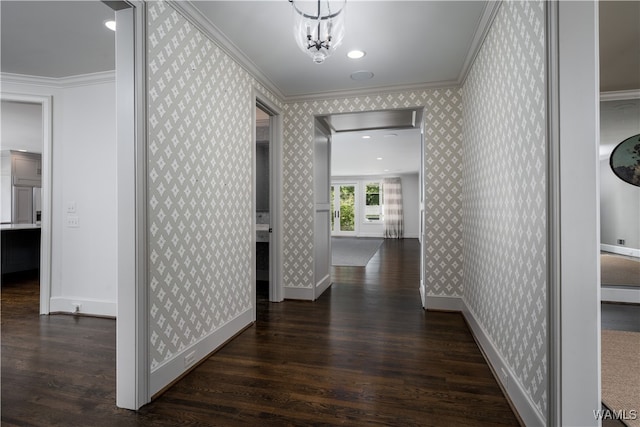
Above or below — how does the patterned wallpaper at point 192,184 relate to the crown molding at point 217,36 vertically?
below

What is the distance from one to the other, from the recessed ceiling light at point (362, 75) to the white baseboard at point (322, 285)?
249 centimetres

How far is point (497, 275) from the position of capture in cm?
202

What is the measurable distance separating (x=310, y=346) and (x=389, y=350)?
2.06 ft

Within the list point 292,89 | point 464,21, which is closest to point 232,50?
point 292,89

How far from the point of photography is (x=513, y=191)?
1.72 m

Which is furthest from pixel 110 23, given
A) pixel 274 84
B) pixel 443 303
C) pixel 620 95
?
pixel 620 95

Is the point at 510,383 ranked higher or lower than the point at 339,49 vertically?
lower

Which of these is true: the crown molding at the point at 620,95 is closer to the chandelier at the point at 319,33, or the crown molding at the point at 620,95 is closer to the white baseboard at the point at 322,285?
the chandelier at the point at 319,33

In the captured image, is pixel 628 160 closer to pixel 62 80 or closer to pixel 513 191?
pixel 513 191

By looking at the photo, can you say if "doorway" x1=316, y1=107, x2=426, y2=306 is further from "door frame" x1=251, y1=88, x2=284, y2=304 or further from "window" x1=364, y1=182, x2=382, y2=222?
"door frame" x1=251, y1=88, x2=284, y2=304

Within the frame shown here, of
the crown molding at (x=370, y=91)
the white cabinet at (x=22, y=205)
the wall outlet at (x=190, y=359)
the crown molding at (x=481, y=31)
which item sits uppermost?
the crown molding at (x=370, y=91)

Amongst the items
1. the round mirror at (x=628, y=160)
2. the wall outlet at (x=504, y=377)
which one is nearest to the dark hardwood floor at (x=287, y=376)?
the wall outlet at (x=504, y=377)

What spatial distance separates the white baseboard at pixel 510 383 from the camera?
144 centimetres

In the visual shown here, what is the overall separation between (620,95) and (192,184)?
16.0 ft
